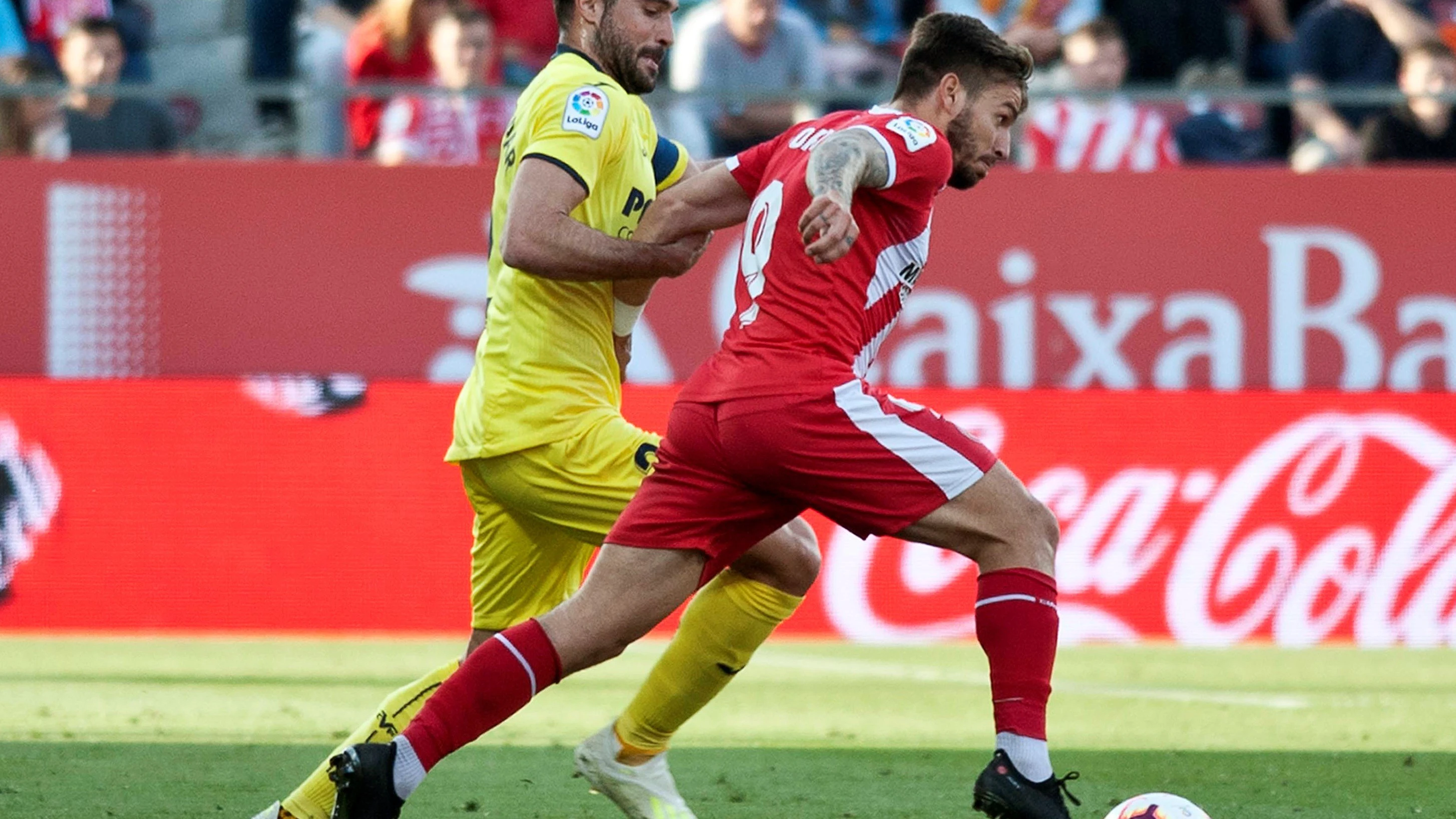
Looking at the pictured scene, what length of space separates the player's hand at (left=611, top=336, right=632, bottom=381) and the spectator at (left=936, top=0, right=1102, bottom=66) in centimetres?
693

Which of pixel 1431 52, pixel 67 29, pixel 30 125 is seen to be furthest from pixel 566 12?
pixel 1431 52

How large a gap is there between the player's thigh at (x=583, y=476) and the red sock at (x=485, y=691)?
16.3 inches

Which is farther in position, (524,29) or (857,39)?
(857,39)

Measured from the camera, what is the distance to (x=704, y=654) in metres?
5.02

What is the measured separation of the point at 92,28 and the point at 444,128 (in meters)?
1.88

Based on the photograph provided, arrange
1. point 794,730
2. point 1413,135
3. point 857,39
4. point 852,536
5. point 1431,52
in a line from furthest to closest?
point 857,39 < point 1431,52 < point 1413,135 < point 852,536 < point 794,730

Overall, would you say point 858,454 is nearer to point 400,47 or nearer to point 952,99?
point 952,99

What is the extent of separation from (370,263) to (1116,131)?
3.99 meters

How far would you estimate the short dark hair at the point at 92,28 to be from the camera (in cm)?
1089

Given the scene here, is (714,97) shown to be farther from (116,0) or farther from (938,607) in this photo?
(116,0)

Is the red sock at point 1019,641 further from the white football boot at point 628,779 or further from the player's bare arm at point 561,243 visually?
the player's bare arm at point 561,243

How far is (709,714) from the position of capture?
305 inches

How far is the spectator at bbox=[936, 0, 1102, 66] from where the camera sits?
11.8 m

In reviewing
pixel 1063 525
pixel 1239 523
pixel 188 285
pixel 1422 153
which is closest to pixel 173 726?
pixel 188 285
